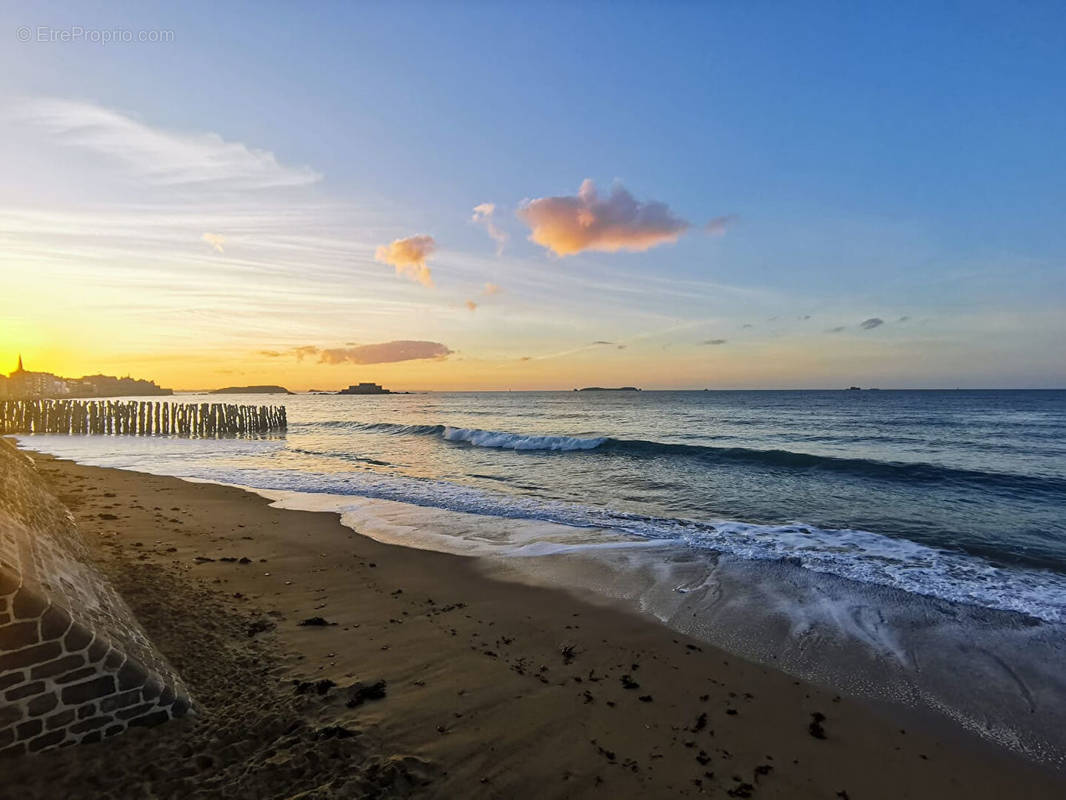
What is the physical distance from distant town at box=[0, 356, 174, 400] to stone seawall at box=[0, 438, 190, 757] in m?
103

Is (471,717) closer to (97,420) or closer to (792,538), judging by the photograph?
(792,538)

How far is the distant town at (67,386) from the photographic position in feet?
334

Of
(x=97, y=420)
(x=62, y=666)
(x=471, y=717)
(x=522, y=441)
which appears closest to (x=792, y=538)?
(x=471, y=717)

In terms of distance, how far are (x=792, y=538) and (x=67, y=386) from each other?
576 feet

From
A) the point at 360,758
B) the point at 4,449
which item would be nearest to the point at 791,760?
the point at 360,758

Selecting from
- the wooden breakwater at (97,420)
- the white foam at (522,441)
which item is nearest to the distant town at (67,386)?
the wooden breakwater at (97,420)

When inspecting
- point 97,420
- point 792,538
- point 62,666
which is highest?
point 62,666

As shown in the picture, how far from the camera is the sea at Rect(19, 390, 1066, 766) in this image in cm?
625

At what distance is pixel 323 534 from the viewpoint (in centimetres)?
1133

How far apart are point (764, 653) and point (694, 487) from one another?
11933 millimetres

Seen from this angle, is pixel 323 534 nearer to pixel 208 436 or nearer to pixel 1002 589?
pixel 1002 589

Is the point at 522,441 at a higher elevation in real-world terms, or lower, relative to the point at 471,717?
lower

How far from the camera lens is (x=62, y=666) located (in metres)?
3.82

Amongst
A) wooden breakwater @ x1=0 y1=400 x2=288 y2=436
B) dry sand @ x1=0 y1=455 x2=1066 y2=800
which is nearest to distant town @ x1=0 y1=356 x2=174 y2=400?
wooden breakwater @ x1=0 y1=400 x2=288 y2=436
